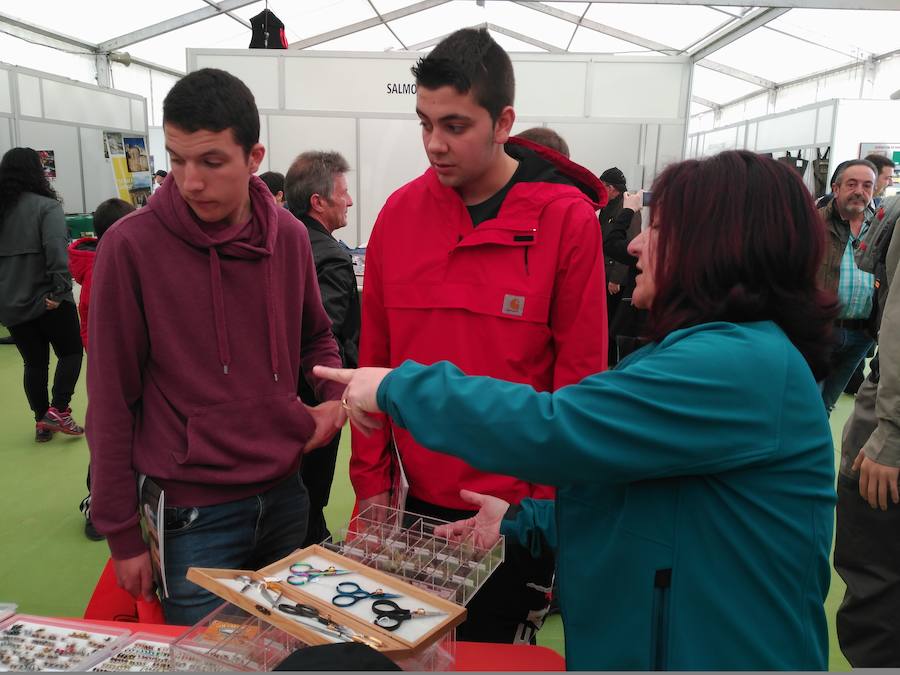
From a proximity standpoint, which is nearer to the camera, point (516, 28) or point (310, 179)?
point (310, 179)

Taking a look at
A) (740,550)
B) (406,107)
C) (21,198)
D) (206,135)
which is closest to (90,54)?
(406,107)

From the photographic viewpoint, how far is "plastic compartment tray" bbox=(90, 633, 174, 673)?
1069 millimetres

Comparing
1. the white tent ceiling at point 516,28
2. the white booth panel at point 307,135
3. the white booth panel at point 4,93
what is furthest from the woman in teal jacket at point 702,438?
the white tent ceiling at point 516,28

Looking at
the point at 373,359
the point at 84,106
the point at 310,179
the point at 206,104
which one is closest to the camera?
the point at 206,104

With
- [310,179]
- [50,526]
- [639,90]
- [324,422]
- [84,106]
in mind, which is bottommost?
[50,526]

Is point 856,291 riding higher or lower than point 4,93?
lower

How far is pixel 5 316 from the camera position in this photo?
4141 millimetres

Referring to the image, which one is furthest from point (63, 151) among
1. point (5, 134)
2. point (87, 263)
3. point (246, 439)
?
point (246, 439)

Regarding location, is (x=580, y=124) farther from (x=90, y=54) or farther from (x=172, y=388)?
(x=90, y=54)

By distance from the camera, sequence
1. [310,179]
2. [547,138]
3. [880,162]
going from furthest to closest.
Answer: [880,162]
[547,138]
[310,179]

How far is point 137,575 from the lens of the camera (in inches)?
52.3

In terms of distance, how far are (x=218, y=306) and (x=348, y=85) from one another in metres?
5.61

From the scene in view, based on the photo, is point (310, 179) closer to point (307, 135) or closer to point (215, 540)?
point (215, 540)

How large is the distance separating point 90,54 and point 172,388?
14.9 meters
